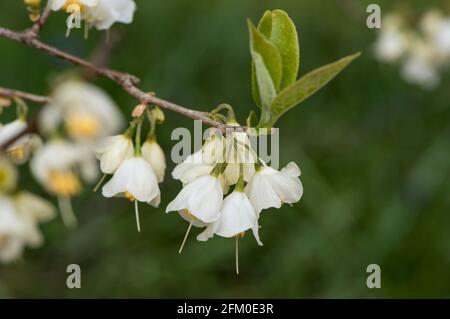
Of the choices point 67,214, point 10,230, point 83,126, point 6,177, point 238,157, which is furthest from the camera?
point 67,214

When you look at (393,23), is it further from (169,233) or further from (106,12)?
(106,12)

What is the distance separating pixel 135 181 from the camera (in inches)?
47.4

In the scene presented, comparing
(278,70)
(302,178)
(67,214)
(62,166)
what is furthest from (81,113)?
(302,178)

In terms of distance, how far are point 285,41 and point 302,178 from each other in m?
1.74

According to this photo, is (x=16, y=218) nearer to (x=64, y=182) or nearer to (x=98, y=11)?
(x=98, y=11)

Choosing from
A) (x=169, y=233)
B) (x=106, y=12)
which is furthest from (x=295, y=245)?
(x=106, y=12)

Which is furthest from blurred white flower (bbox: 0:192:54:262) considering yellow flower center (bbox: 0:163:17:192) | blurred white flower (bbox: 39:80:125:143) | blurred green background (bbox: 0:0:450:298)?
blurred white flower (bbox: 39:80:125:143)

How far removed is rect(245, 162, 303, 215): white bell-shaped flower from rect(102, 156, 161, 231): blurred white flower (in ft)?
0.49

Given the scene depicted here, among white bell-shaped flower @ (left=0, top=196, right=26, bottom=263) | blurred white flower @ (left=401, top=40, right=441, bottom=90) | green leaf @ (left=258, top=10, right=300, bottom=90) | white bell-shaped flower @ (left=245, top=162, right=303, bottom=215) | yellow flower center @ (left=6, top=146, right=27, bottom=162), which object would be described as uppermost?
blurred white flower @ (left=401, top=40, right=441, bottom=90)

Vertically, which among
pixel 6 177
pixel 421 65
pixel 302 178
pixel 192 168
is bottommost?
pixel 192 168

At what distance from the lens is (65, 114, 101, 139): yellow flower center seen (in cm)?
→ 79

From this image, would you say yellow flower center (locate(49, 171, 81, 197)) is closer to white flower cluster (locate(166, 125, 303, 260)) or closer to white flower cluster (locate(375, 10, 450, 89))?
white flower cluster (locate(166, 125, 303, 260))

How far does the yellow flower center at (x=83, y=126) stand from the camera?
787 mm

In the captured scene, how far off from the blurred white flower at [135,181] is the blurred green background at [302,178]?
4.57 ft
